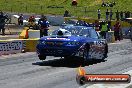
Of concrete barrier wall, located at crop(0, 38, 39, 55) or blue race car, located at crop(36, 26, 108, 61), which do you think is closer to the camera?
blue race car, located at crop(36, 26, 108, 61)

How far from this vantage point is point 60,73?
14.8 meters

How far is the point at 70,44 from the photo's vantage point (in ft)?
54.5

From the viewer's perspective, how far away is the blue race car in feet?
54.6

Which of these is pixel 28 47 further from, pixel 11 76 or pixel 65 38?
pixel 11 76

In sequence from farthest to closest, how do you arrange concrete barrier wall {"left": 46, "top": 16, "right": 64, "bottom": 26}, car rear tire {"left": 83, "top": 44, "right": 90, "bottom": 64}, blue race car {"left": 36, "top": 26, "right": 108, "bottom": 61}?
concrete barrier wall {"left": 46, "top": 16, "right": 64, "bottom": 26}, car rear tire {"left": 83, "top": 44, "right": 90, "bottom": 64}, blue race car {"left": 36, "top": 26, "right": 108, "bottom": 61}

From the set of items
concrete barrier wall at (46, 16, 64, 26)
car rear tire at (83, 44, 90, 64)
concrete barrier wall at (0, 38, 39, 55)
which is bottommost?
concrete barrier wall at (46, 16, 64, 26)

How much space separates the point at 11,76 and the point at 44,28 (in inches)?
689

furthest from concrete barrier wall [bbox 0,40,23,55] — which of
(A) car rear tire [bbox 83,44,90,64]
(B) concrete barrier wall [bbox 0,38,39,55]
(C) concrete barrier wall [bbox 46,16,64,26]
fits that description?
(C) concrete barrier wall [bbox 46,16,64,26]

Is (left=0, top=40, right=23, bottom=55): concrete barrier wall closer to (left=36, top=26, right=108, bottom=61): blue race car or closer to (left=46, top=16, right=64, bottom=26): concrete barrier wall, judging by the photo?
(left=36, top=26, right=108, bottom=61): blue race car

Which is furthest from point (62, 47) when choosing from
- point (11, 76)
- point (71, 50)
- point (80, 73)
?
point (80, 73)

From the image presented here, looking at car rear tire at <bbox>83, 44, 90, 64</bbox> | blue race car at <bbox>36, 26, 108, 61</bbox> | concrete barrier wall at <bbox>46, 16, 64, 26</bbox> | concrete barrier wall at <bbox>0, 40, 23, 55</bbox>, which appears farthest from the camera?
concrete barrier wall at <bbox>46, 16, 64, 26</bbox>

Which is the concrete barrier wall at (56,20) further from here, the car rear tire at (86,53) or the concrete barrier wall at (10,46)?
the car rear tire at (86,53)

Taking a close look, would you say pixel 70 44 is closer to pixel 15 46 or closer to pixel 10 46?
pixel 10 46

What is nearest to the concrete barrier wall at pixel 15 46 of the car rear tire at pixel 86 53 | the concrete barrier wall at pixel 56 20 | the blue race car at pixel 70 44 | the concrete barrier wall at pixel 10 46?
the concrete barrier wall at pixel 10 46
